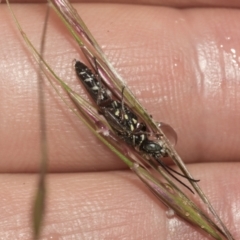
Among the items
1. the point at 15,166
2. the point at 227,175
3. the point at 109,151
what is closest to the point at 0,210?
the point at 15,166

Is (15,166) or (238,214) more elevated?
(15,166)

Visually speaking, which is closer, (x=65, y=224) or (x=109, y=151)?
(x=65, y=224)

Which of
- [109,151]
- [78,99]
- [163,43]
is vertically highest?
[163,43]

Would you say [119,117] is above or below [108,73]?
below

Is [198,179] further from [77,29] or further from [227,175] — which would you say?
[77,29]
